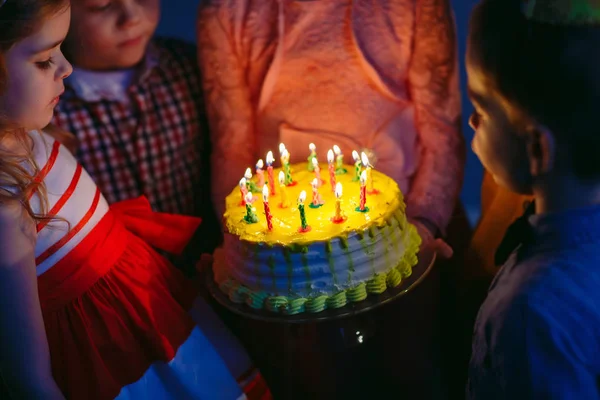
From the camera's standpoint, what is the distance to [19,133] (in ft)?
4.54

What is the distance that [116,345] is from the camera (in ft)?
4.78

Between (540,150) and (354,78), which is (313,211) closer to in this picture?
(354,78)

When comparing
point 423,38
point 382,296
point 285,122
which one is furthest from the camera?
point 285,122

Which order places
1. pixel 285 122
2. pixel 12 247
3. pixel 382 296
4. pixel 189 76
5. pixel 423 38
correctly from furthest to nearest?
pixel 189 76
pixel 285 122
pixel 423 38
pixel 382 296
pixel 12 247

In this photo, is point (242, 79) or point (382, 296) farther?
point (242, 79)

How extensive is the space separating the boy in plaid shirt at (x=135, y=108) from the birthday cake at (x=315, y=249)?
52 cm

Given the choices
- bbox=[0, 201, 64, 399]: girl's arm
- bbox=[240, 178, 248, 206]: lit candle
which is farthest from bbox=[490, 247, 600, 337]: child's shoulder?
bbox=[0, 201, 64, 399]: girl's arm

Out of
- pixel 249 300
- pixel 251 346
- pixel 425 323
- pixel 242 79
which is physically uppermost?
pixel 242 79

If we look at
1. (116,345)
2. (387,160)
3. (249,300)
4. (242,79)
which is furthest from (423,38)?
(116,345)

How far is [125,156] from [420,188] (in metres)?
0.94

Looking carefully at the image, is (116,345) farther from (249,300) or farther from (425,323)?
(425,323)

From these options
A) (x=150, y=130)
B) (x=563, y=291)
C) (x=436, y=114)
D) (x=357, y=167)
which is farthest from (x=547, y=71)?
(x=150, y=130)

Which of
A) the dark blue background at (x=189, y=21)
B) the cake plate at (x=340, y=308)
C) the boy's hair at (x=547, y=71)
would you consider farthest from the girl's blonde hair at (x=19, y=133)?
the dark blue background at (x=189, y=21)

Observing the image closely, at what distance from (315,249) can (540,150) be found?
21.3 inches
